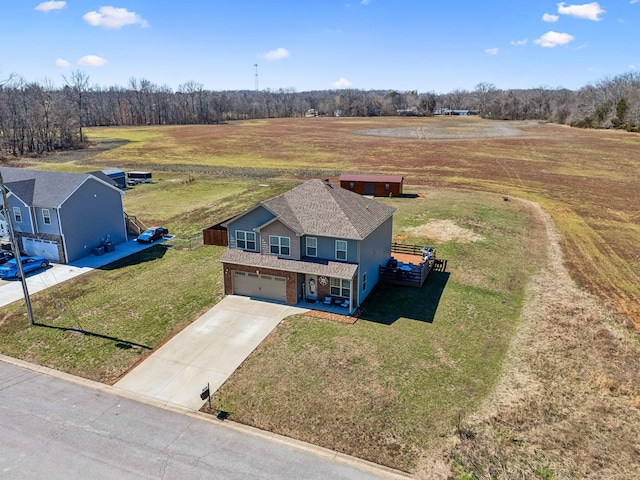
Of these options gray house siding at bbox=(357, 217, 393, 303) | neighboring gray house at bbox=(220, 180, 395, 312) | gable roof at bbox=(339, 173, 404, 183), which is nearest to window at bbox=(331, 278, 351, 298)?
neighboring gray house at bbox=(220, 180, 395, 312)

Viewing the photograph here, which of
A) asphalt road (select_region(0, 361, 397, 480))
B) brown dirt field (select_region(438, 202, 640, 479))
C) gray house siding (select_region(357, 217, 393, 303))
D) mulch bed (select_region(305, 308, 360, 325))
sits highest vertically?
gray house siding (select_region(357, 217, 393, 303))

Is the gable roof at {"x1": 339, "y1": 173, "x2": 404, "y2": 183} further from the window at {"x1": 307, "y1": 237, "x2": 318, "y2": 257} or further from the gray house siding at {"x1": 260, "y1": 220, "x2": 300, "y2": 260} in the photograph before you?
the gray house siding at {"x1": 260, "y1": 220, "x2": 300, "y2": 260}

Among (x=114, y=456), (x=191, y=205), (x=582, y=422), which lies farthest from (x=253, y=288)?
(x=191, y=205)

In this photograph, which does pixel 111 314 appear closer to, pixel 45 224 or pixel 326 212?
pixel 45 224

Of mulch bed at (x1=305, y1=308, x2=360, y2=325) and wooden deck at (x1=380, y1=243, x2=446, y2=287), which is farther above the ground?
wooden deck at (x1=380, y1=243, x2=446, y2=287)

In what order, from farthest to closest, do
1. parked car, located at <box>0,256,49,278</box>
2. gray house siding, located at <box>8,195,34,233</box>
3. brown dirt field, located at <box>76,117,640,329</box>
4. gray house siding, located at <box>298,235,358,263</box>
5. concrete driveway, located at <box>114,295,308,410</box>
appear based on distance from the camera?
brown dirt field, located at <box>76,117,640,329</box> → gray house siding, located at <box>8,195,34,233</box> → parked car, located at <box>0,256,49,278</box> → gray house siding, located at <box>298,235,358,263</box> → concrete driveway, located at <box>114,295,308,410</box>

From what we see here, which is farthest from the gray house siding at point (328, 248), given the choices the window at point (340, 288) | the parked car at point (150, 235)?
the parked car at point (150, 235)
